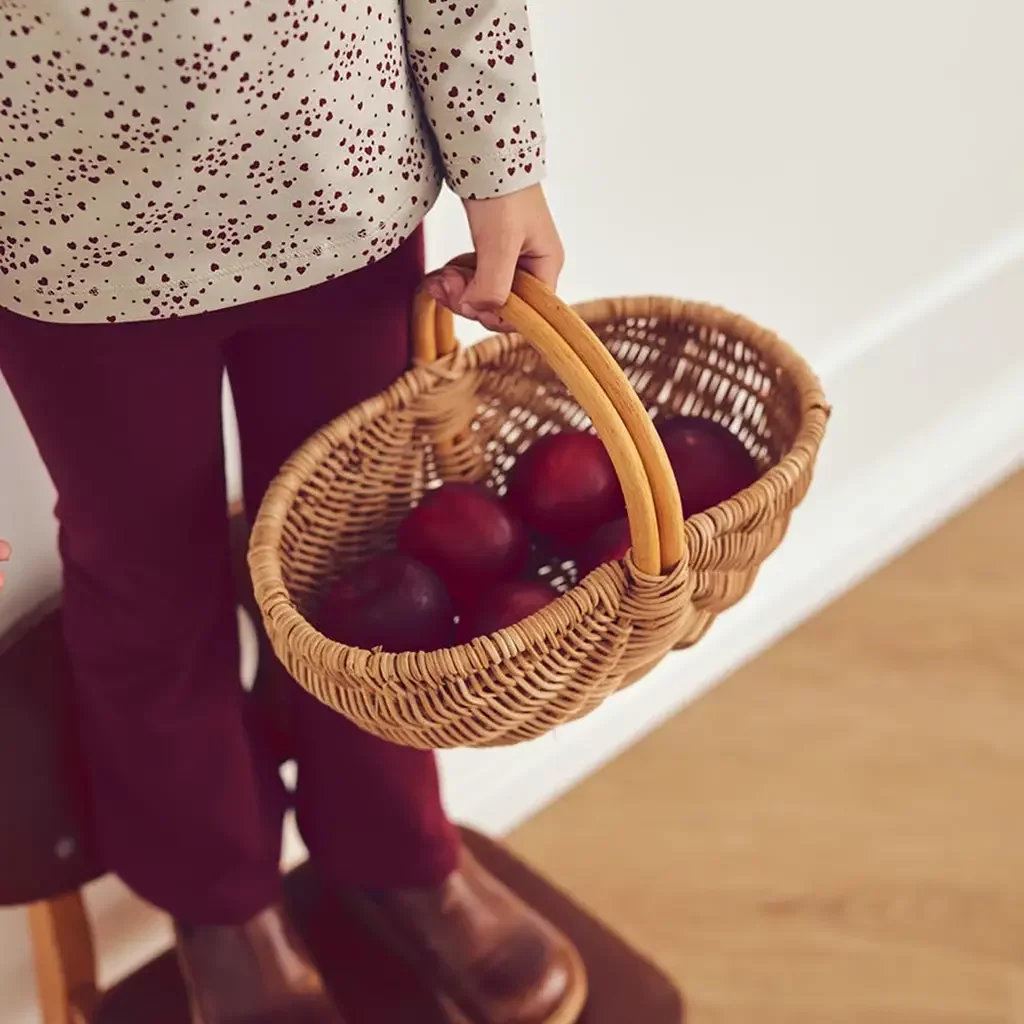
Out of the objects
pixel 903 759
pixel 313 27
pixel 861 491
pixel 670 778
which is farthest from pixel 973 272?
pixel 313 27

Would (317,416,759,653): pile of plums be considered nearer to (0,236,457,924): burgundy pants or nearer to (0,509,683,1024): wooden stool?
(0,236,457,924): burgundy pants

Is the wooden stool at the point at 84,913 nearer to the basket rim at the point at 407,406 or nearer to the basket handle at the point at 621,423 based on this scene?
the basket rim at the point at 407,406

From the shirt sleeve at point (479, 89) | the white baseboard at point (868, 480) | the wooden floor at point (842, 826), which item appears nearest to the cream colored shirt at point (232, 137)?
the shirt sleeve at point (479, 89)

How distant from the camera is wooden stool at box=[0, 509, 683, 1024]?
85 centimetres

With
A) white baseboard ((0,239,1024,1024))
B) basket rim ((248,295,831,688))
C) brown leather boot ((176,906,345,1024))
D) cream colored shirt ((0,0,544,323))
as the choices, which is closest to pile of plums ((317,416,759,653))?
basket rim ((248,295,831,688))

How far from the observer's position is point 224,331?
70 cm

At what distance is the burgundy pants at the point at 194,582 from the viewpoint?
692 mm

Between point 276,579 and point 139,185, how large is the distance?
216 mm

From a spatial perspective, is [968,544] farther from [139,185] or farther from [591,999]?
[139,185]

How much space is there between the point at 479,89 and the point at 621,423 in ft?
0.64

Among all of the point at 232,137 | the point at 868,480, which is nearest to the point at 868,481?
the point at 868,480

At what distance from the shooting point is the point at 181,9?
1.82 feet

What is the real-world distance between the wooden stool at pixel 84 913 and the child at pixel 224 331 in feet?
0.09

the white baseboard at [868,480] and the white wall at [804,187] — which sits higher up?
the white wall at [804,187]
